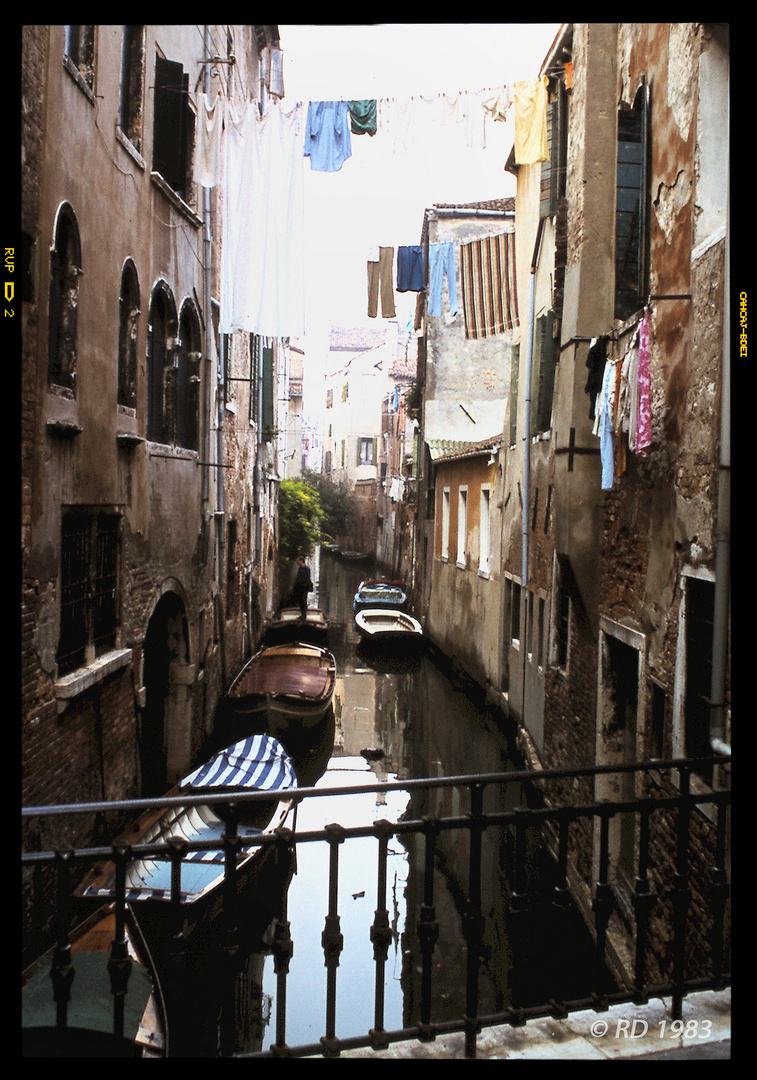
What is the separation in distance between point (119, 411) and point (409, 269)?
14.2m

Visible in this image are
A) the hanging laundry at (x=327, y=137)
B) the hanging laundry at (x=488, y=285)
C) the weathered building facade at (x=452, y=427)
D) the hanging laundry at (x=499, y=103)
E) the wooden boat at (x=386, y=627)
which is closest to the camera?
the hanging laundry at (x=499, y=103)

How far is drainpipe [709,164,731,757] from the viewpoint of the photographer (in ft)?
15.3

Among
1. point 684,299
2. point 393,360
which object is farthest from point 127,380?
point 393,360

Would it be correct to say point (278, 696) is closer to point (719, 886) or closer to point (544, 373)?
point (544, 373)

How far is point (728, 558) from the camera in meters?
4.80

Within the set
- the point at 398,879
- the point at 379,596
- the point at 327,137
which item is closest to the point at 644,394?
the point at 327,137

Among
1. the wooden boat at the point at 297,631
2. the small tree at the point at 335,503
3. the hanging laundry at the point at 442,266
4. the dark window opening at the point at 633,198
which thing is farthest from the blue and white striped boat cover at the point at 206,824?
the small tree at the point at 335,503

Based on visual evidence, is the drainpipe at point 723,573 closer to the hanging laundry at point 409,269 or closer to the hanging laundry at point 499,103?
the hanging laundry at point 499,103

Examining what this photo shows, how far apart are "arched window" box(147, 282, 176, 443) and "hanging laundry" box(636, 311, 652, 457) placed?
5.50m

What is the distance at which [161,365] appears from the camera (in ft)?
34.1

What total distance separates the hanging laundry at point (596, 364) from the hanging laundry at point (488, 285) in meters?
8.19

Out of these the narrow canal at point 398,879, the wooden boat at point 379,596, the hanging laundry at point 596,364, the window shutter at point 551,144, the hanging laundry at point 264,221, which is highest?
the window shutter at point 551,144

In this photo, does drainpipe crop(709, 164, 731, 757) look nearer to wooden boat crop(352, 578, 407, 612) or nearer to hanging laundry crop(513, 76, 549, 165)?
hanging laundry crop(513, 76, 549, 165)

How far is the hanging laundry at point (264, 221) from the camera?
31.2 ft
